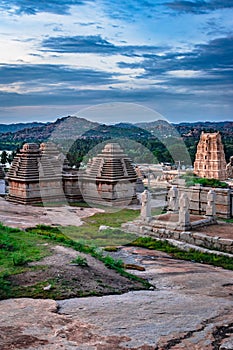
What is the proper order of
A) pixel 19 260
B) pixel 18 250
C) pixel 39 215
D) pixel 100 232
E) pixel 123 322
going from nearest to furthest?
pixel 123 322 → pixel 19 260 → pixel 18 250 → pixel 100 232 → pixel 39 215

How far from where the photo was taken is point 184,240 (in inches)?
588

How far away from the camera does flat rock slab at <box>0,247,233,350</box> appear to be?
616 centimetres

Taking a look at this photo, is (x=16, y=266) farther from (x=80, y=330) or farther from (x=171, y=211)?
(x=171, y=211)

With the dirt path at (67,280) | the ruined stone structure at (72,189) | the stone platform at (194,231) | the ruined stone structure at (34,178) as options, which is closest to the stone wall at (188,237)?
the stone platform at (194,231)

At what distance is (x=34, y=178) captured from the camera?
2334 centimetres

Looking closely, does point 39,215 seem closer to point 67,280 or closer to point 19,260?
point 19,260

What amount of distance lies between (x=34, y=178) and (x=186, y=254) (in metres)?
11.9

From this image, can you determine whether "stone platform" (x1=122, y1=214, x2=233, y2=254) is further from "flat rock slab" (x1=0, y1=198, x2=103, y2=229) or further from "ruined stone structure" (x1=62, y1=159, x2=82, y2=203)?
"ruined stone structure" (x1=62, y1=159, x2=82, y2=203)

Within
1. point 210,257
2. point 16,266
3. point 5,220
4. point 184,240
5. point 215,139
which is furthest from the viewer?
point 215,139

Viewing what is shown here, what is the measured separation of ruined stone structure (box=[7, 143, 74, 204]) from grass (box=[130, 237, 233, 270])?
9682 millimetres

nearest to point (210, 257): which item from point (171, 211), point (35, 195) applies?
point (171, 211)

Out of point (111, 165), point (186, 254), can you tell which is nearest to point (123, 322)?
point (186, 254)

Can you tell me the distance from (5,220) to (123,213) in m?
5.49

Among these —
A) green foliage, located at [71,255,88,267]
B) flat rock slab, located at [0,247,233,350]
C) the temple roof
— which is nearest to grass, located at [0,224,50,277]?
green foliage, located at [71,255,88,267]
